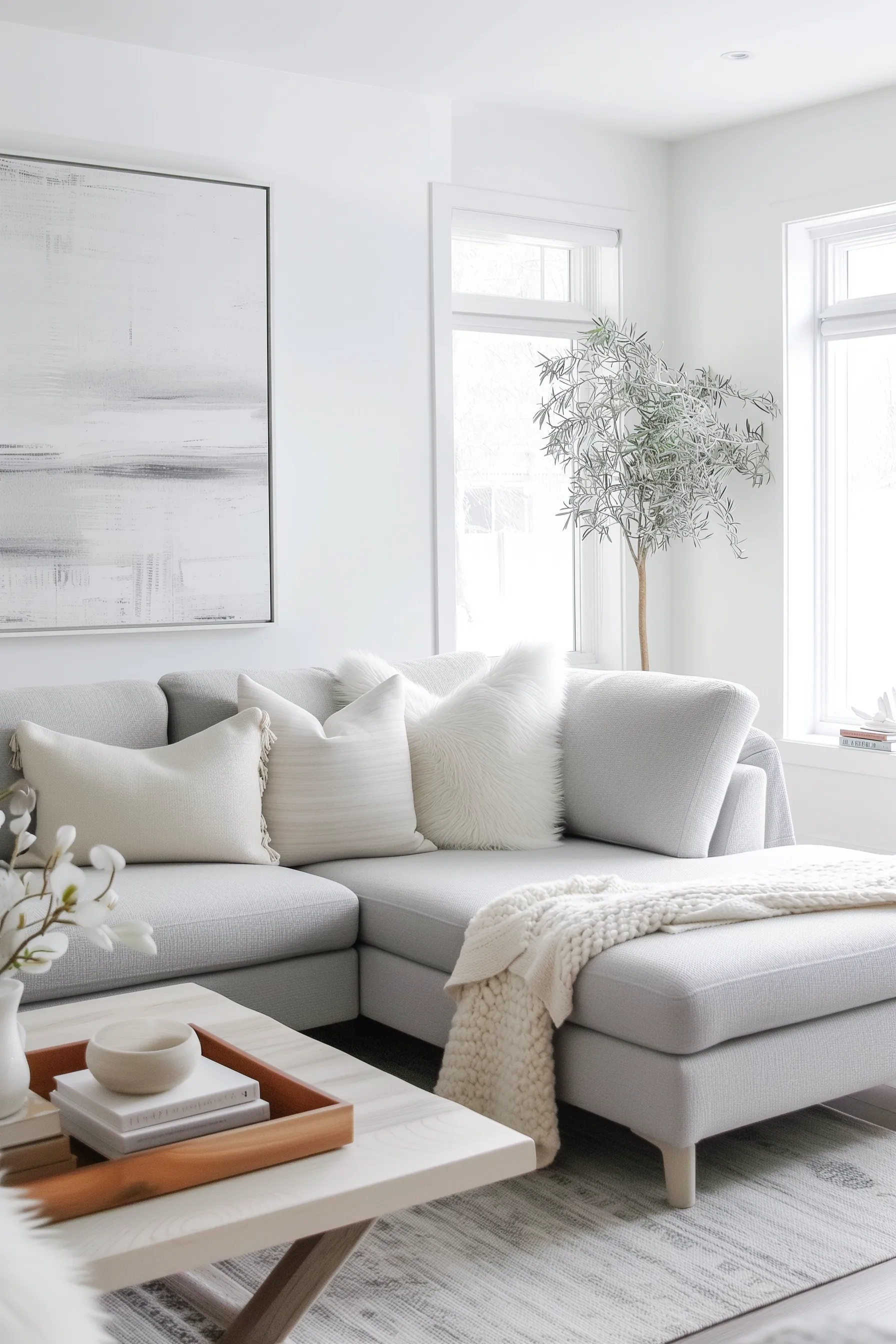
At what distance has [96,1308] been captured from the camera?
0.91 m

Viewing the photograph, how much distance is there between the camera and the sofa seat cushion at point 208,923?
2.71 metres

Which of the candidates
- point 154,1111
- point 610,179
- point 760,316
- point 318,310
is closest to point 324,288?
point 318,310

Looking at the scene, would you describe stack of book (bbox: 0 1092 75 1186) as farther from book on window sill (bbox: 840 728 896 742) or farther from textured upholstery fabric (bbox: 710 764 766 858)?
book on window sill (bbox: 840 728 896 742)

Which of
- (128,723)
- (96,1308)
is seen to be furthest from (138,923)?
(128,723)

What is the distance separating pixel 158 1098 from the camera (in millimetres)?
1756

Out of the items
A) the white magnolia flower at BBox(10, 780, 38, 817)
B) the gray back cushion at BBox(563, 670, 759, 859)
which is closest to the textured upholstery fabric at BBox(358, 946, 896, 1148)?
the gray back cushion at BBox(563, 670, 759, 859)

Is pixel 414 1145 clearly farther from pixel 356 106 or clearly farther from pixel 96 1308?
pixel 356 106

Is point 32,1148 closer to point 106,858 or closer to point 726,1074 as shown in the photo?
point 106,858

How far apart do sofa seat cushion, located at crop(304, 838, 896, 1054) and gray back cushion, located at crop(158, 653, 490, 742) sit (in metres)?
0.65

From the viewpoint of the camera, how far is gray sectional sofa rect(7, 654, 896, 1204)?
243 cm

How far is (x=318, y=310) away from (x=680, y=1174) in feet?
10.0

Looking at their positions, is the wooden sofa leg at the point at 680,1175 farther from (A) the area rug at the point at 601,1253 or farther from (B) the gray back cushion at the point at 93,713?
(B) the gray back cushion at the point at 93,713

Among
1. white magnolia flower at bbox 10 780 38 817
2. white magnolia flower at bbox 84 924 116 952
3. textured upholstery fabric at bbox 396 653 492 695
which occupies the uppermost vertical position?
textured upholstery fabric at bbox 396 653 492 695

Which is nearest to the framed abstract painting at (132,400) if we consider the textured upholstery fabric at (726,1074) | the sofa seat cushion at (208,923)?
the sofa seat cushion at (208,923)
